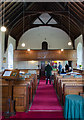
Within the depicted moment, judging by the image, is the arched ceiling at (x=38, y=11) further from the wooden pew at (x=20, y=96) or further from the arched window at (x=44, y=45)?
the wooden pew at (x=20, y=96)

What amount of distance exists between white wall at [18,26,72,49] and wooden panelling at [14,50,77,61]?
92cm

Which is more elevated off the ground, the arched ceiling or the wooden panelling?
the arched ceiling

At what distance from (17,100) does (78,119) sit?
70.4 inches

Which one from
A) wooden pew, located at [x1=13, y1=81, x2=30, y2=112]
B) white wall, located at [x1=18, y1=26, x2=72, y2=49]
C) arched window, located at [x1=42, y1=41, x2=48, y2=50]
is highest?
white wall, located at [x1=18, y1=26, x2=72, y2=49]

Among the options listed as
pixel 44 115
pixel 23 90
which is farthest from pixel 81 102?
pixel 23 90

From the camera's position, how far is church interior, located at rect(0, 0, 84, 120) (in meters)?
3.48

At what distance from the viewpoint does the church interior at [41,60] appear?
11.4 ft

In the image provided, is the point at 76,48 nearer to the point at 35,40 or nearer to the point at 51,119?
the point at 35,40

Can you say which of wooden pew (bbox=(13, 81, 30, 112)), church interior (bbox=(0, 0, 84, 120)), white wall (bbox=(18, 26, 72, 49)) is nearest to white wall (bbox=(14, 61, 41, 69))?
church interior (bbox=(0, 0, 84, 120))

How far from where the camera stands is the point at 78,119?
2957 millimetres

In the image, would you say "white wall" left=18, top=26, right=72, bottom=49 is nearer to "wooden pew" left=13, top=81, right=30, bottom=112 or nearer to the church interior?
the church interior

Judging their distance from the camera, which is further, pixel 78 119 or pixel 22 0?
pixel 22 0

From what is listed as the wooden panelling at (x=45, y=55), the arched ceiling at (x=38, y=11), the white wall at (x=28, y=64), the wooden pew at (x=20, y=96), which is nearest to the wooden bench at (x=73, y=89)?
the wooden pew at (x=20, y=96)

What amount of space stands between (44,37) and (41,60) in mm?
2579
